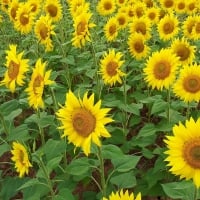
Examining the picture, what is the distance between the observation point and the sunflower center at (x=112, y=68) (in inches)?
172

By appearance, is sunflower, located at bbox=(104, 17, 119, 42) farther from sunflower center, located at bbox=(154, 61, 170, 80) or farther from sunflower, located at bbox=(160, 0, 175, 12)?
sunflower center, located at bbox=(154, 61, 170, 80)

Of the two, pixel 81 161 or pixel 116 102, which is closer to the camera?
pixel 81 161

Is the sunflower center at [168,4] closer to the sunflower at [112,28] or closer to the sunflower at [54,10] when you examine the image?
the sunflower at [112,28]

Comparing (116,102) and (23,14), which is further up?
(23,14)

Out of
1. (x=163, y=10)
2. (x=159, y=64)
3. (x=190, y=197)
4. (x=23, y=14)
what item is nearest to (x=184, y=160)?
(x=190, y=197)

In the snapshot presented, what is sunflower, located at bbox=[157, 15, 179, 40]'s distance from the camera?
5.35 m

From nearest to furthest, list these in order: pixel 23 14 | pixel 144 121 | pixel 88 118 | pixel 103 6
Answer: pixel 88 118 → pixel 144 121 → pixel 23 14 → pixel 103 6

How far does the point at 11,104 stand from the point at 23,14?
157cm

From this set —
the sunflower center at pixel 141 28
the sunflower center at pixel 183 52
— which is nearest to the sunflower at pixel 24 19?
the sunflower center at pixel 141 28

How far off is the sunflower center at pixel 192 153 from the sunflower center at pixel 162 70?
1.29 m

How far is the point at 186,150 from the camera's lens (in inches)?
102

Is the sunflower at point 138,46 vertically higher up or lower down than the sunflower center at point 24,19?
lower down

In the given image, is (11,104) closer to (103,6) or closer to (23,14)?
(23,14)

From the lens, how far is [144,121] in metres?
5.09
